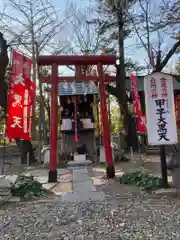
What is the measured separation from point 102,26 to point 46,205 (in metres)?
13.3

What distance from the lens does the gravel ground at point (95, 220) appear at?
3.60 metres

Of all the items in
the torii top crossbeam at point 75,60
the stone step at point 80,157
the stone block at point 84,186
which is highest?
the torii top crossbeam at point 75,60

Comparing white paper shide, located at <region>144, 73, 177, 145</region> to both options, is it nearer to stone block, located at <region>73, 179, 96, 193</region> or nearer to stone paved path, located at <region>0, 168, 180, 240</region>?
stone paved path, located at <region>0, 168, 180, 240</region>

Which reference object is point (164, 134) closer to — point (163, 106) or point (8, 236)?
point (163, 106)

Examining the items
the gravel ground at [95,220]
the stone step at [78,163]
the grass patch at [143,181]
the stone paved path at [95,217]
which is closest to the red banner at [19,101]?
the stone paved path at [95,217]

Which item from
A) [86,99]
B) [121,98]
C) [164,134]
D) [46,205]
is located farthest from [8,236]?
[121,98]

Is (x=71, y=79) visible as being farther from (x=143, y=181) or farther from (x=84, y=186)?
(x=143, y=181)

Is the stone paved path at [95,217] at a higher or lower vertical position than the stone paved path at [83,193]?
lower

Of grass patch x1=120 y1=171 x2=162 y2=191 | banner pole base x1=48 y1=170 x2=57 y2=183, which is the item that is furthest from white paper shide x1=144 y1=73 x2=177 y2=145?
banner pole base x1=48 y1=170 x2=57 y2=183

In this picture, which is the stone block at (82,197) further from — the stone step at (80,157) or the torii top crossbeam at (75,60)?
the stone step at (80,157)

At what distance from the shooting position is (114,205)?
16.3 feet

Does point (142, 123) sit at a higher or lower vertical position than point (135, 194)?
higher

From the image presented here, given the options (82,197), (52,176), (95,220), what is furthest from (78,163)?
(95,220)

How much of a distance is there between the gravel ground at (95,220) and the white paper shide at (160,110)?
1365mm
